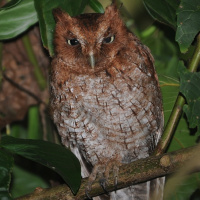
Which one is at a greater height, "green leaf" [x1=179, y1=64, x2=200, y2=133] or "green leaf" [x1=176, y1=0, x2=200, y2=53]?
"green leaf" [x1=176, y1=0, x2=200, y2=53]

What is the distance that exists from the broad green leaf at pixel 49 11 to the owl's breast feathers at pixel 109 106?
A: 0.67 feet

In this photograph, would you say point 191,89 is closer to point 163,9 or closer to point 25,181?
point 163,9

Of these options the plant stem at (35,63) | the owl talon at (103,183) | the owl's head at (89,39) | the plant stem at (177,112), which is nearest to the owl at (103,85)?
the owl's head at (89,39)

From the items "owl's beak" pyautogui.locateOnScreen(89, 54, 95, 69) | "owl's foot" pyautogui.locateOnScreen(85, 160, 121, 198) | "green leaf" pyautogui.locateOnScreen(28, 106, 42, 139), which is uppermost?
"owl's beak" pyautogui.locateOnScreen(89, 54, 95, 69)

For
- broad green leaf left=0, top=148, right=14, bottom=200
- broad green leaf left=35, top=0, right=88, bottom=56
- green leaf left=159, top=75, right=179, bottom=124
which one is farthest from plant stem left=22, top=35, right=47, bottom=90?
broad green leaf left=0, top=148, right=14, bottom=200

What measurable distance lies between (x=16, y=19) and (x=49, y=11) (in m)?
0.29

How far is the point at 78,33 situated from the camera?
1641mm

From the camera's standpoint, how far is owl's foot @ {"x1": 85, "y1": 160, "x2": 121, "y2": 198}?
1.46 meters

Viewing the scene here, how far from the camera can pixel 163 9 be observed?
5.20 ft

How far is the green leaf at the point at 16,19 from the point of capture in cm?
179

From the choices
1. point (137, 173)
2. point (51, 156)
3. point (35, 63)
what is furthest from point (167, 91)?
point (35, 63)

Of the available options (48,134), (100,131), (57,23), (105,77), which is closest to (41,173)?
(48,134)

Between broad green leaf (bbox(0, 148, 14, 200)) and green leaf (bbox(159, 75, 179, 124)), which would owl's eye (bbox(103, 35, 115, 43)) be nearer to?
green leaf (bbox(159, 75, 179, 124))

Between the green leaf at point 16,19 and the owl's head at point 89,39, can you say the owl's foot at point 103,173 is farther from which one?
the green leaf at point 16,19
